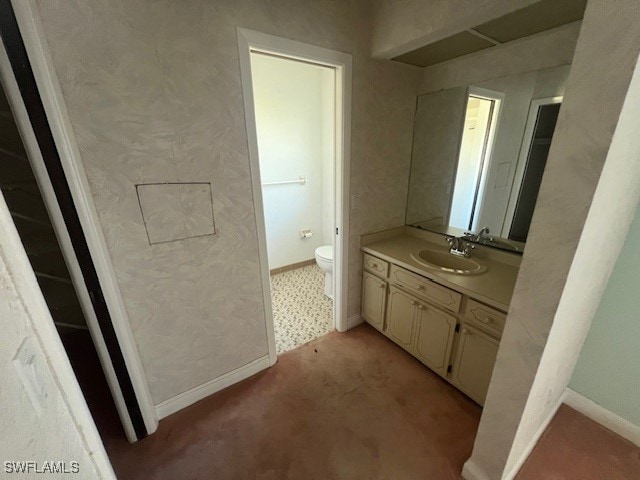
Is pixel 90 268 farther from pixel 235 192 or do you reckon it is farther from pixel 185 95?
pixel 185 95

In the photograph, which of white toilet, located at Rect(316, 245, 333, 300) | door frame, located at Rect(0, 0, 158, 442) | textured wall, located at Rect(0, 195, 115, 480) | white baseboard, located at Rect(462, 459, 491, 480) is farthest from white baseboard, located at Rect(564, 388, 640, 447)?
door frame, located at Rect(0, 0, 158, 442)

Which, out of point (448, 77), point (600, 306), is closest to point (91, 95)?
point (448, 77)

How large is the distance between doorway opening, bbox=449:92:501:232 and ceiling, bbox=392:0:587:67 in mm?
307

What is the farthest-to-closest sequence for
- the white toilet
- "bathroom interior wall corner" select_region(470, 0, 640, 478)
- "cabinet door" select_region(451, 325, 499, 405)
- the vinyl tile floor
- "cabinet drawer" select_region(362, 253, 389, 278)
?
the white toilet < the vinyl tile floor < "cabinet drawer" select_region(362, 253, 389, 278) < "cabinet door" select_region(451, 325, 499, 405) < "bathroom interior wall corner" select_region(470, 0, 640, 478)

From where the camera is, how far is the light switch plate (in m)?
0.45

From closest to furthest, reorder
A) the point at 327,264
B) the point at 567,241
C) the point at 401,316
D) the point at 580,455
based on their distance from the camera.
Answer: the point at 567,241
the point at 580,455
the point at 401,316
the point at 327,264

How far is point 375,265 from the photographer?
6.71ft

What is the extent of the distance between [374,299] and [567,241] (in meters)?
1.50

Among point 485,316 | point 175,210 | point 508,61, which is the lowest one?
point 485,316

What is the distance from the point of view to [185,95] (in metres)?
1.22

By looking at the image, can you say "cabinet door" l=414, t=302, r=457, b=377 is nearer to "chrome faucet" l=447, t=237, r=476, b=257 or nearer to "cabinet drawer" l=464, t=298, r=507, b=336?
"cabinet drawer" l=464, t=298, r=507, b=336

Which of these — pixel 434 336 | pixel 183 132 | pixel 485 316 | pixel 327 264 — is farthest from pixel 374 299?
pixel 183 132

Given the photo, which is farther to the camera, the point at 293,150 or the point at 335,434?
the point at 293,150

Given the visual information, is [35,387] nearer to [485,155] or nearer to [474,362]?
[474,362]
